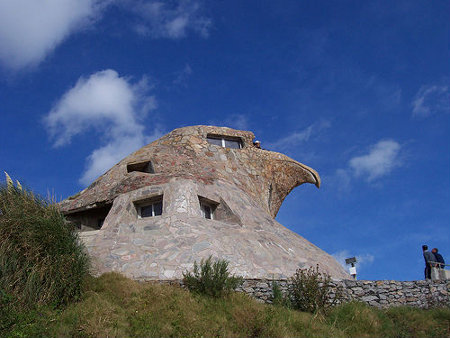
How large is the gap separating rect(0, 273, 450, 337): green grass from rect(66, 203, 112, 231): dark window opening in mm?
5373

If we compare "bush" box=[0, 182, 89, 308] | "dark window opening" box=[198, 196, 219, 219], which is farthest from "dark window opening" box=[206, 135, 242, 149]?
"bush" box=[0, 182, 89, 308]

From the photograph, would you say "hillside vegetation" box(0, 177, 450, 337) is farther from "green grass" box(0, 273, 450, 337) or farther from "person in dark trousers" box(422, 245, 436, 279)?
"person in dark trousers" box(422, 245, 436, 279)

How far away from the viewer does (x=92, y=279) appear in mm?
13578

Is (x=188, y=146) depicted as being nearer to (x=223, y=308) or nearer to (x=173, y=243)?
(x=173, y=243)

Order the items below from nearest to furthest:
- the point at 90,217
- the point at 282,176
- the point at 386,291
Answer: the point at 386,291
the point at 90,217
the point at 282,176

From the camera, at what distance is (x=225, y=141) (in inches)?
875

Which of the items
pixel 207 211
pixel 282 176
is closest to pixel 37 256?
pixel 207 211

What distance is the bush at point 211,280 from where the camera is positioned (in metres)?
13.4

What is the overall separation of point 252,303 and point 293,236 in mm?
6345

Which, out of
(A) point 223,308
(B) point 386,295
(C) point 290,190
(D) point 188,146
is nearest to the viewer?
(A) point 223,308

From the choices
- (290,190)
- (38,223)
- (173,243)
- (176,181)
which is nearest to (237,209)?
(176,181)

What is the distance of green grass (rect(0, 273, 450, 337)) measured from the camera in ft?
36.4

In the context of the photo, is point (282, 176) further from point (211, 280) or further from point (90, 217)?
point (211, 280)

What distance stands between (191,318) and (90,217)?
874cm
